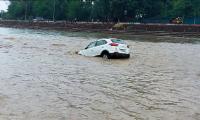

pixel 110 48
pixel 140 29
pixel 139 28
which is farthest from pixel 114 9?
pixel 110 48

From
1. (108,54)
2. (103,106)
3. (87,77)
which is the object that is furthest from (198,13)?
(103,106)

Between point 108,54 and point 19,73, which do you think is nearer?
point 19,73

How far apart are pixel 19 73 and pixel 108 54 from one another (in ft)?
27.0

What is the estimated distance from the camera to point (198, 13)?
8169 cm

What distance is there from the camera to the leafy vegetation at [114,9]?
83562mm

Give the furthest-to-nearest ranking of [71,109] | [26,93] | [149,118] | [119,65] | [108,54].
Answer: [108,54] < [119,65] < [26,93] < [71,109] < [149,118]

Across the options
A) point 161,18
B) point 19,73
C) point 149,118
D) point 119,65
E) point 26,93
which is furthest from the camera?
point 161,18

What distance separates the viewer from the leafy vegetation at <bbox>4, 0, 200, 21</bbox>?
274 feet

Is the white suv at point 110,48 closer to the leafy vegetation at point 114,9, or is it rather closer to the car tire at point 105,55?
the car tire at point 105,55

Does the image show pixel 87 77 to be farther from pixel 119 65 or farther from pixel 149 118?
pixel 149 118

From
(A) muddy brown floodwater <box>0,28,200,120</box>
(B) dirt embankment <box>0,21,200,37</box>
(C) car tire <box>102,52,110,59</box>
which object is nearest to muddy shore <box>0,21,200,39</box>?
(B) dirt embankment <box>0,21,200,37</box>

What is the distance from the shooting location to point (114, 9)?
92.9 m

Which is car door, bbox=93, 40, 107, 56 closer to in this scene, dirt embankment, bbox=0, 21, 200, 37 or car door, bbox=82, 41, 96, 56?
car door, bbox=82, 41, 96, 56

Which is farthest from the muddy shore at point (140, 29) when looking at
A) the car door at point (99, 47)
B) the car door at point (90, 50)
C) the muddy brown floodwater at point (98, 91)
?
the muddy brown floodwater at point (98, 91)
